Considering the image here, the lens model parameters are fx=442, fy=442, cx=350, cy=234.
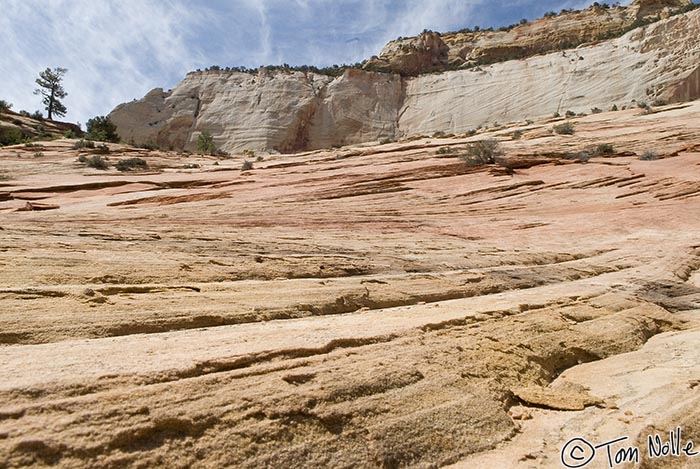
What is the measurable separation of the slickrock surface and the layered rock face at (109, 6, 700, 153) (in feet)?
130

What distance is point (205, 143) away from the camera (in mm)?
48156

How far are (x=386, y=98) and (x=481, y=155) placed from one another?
3829cm

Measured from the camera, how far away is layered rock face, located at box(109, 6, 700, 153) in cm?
4219

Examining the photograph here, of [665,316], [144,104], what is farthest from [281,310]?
[144,104]

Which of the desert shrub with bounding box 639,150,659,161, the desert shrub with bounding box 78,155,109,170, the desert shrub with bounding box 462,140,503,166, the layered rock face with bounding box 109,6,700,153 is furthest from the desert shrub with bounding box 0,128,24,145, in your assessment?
the desert shrub with bounding box 639,150,659,161

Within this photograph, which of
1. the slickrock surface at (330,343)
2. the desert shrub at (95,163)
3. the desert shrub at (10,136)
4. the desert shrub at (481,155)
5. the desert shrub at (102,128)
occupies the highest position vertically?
the desert shrub at (102,128)

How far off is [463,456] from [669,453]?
52.4 inches

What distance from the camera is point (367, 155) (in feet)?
77.7

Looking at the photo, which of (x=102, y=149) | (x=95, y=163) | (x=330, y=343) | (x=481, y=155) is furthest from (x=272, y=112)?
(x=330, y=343)

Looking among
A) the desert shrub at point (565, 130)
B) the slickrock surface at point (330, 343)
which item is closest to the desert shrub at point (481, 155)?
the desert shrub at point (565, 130)

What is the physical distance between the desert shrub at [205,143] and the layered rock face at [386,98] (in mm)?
1334

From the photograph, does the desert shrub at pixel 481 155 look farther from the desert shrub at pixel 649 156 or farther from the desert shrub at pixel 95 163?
the desert shrub at pixel 95 163

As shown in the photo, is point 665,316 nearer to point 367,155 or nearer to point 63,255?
point 63,255

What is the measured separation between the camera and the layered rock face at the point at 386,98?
42188 millimetres
